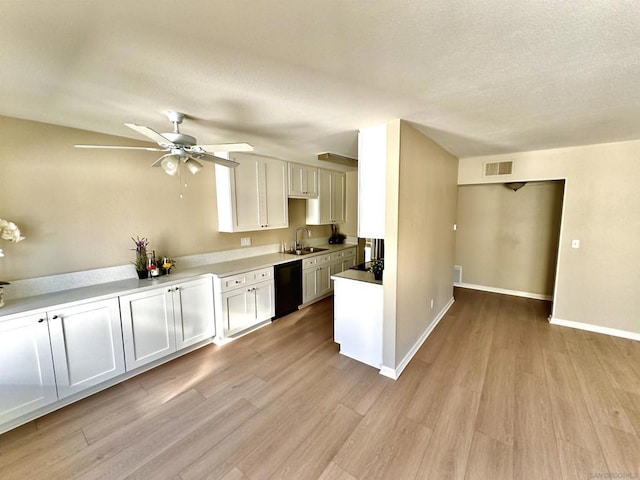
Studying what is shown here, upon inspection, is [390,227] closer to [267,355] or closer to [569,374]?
[267,355]

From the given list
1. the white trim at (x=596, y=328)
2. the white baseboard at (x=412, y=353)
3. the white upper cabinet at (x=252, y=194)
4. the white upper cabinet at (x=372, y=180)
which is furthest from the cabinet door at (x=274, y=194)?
the white trim at (x=596, y=328)

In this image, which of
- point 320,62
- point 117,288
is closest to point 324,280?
point 117,288

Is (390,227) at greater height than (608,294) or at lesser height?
greater

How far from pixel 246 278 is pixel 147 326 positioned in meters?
1.13

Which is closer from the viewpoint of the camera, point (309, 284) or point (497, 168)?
point (497, 168)

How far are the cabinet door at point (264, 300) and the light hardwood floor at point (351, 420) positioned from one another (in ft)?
1.72

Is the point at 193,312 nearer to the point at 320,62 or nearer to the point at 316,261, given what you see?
the point at 316,261

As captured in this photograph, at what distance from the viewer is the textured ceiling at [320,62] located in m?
1.04

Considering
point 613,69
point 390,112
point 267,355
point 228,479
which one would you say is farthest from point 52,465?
point 613,69

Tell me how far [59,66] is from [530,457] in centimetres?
373

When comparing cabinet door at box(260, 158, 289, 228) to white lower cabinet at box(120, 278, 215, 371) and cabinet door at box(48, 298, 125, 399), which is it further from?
cabinet door at box(48, 298, 125, 399)

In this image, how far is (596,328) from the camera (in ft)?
11.1

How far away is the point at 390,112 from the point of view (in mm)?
2117

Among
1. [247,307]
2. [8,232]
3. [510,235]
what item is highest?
[8,232]
